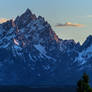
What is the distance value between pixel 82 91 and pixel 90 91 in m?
0.96

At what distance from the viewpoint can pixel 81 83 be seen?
2190 inches

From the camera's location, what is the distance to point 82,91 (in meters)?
55.7

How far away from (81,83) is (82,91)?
924mm

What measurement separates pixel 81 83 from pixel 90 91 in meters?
1.35

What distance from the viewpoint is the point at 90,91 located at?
55312mm
